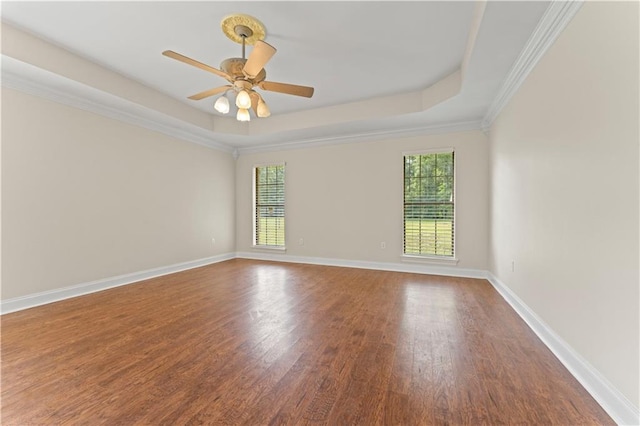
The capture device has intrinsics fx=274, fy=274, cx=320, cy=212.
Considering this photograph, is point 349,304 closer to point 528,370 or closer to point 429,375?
point 429,375

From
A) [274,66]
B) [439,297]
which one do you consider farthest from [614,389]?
[274,66]

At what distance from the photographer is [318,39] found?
2918 mm

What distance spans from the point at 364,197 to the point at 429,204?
48.2 inches

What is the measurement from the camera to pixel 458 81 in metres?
3.61

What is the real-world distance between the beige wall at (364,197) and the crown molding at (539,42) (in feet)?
4.79

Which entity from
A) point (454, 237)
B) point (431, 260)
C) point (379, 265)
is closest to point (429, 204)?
point (454, 237)

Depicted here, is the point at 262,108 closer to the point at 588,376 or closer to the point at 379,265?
the point at 588,376

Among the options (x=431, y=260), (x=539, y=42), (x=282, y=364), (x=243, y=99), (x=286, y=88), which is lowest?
(x=282, y=364)

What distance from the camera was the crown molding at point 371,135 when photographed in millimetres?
4820

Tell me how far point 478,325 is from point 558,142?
5.90ft

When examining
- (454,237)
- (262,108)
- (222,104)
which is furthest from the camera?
(454,237)

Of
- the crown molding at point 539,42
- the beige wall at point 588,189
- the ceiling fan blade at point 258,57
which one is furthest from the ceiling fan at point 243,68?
the beige wall at point 588,189

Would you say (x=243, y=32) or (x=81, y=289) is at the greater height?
(x=243, y=32)

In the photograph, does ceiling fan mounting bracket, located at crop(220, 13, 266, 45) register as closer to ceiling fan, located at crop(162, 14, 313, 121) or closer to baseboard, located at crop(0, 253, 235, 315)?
ceiling fan, located at crop(162, 14, 313, 121)
